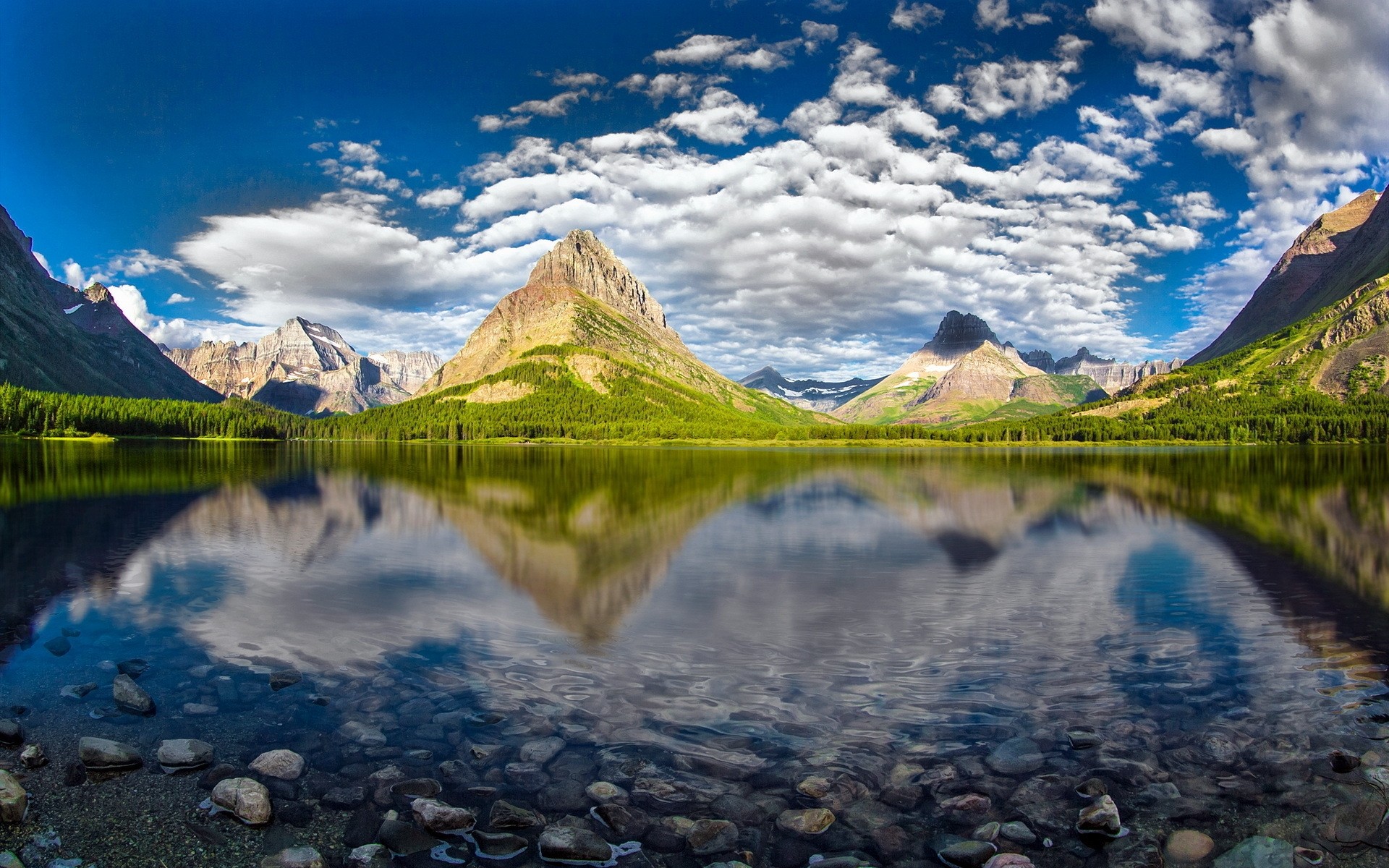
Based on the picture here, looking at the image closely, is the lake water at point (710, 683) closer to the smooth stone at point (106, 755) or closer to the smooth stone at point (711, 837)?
the smooth stone at point (711, 837)

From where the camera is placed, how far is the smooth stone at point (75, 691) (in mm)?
16797

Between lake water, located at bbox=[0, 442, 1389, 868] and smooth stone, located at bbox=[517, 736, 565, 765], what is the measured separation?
149 mm

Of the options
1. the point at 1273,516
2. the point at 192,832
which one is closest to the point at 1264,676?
the point at 192,832

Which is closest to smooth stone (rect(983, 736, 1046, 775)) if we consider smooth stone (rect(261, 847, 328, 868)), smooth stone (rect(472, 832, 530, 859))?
smooth stone (rect(472, 832, 530, 859))

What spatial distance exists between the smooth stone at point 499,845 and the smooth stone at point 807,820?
4.19 m

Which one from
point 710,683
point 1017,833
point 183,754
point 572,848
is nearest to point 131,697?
point 183,754

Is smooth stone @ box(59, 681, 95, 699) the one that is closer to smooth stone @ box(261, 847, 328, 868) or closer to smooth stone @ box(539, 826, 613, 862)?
smooth stone @ box(261, 847, 328, 868)

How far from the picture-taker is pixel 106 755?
516 inches

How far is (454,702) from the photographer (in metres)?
16.9

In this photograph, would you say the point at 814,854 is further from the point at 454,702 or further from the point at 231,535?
the point at 231,535

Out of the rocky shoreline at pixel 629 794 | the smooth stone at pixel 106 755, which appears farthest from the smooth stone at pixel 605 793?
the smooth stone at pixel 106 755

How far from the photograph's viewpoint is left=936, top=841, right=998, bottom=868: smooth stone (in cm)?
1071

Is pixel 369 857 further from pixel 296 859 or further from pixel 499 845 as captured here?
pixel 499 845

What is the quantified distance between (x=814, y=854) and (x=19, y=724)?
16583 millimetres
